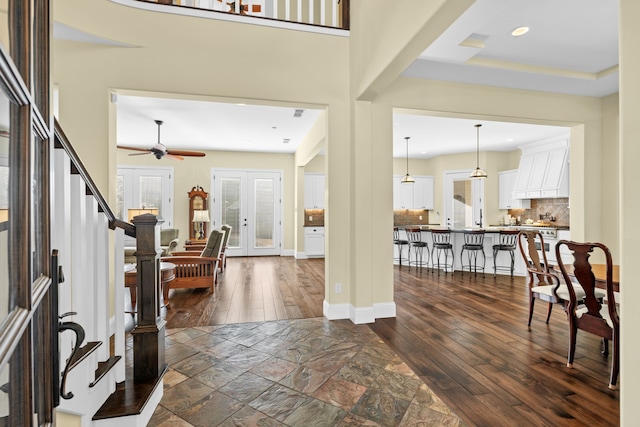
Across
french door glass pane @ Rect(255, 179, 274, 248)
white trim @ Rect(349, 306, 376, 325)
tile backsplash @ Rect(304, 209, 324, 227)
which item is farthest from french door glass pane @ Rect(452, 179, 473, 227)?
white trim @ Rect(349, 306, 376, 325)

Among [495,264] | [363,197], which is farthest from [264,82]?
[495,264]

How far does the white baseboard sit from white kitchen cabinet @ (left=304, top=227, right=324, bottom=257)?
16.1 feet

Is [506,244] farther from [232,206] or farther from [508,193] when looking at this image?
[232,206]

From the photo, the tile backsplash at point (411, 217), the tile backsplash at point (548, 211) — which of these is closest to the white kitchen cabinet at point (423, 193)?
the tile backsplash at point (411, 217)

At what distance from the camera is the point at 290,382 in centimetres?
242

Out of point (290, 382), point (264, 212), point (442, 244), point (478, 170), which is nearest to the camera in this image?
point (290, 382)

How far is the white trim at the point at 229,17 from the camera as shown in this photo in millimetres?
3336

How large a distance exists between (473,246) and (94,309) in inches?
238

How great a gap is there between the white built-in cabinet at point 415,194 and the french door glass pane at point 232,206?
4.57m

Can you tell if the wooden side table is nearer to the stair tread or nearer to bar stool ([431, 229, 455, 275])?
the stair tread

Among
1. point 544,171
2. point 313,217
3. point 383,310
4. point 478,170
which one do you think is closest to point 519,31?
point 383,310

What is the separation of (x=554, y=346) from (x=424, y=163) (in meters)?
7.63

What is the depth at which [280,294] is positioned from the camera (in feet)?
16.2

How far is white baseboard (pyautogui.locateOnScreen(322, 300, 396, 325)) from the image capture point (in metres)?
3.69
